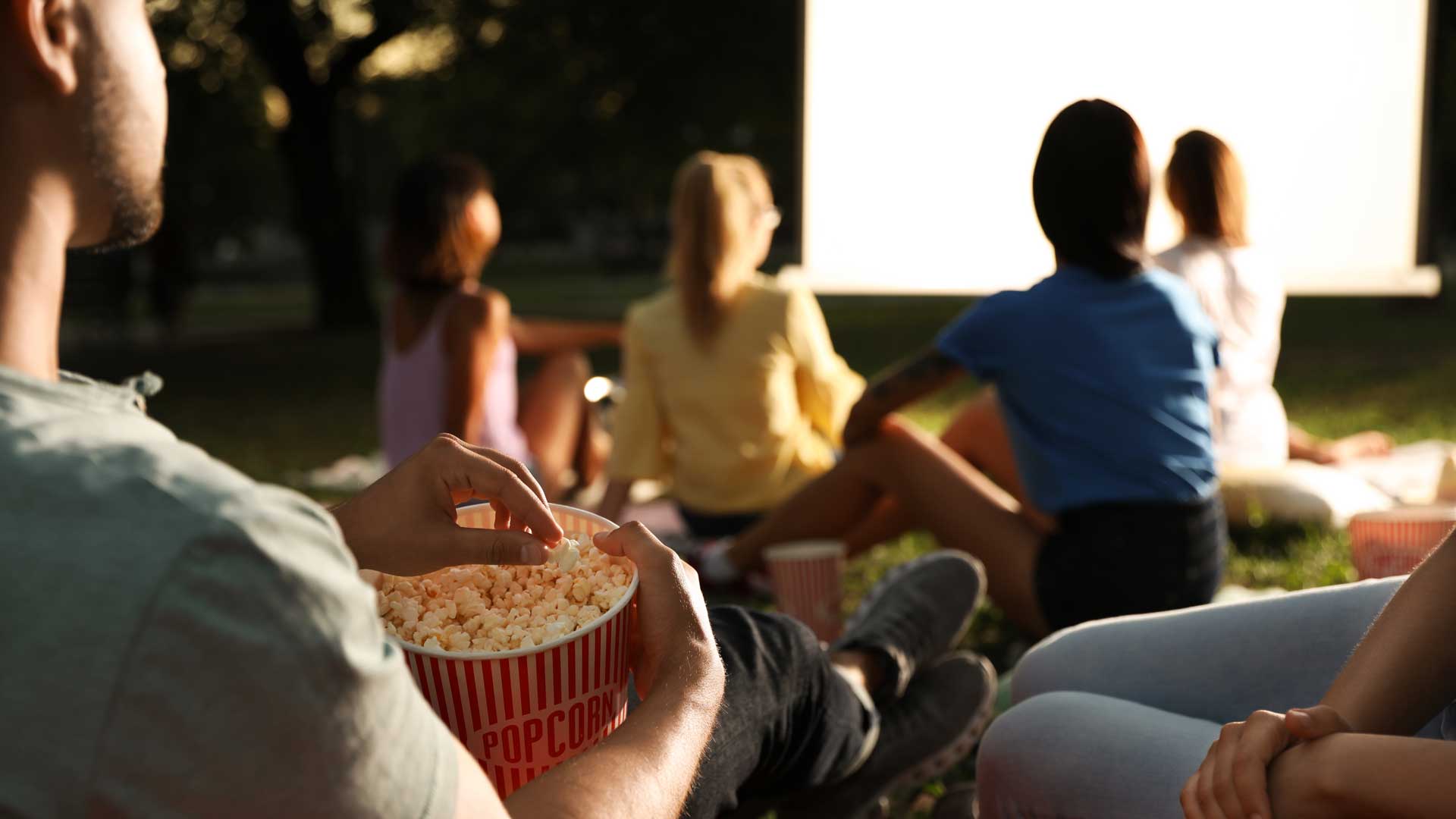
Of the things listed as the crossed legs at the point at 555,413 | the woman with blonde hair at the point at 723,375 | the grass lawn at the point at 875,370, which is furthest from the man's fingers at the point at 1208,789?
the crossed legs at the point at 555,413

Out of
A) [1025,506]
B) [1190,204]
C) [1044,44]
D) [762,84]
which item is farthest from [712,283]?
[762,84]

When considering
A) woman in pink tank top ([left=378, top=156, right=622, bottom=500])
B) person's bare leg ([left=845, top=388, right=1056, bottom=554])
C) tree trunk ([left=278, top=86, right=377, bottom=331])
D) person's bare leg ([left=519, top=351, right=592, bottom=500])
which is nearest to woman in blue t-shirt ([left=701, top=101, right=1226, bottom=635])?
person's bare leg ([left=845, top=388, right=1056, bottom=554])

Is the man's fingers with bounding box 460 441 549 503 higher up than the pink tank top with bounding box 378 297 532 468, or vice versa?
the man's fingers with bounding box 460 441 549 503

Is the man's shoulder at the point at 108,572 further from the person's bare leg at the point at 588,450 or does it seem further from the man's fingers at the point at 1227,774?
the person's bare leg at the point at 588,450

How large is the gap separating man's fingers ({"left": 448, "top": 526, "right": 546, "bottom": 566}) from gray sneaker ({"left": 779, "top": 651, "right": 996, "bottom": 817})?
2.74ft

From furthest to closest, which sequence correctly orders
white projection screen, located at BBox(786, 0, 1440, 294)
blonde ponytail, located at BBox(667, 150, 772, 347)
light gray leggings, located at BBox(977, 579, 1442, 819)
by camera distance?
white projection screen, located at BBox(786, 0, 1440, 294) < blonde ponytail, located at BBox(667, 150, 772, 347) < light gray leggings, located at BBox(977, 579, 1442, 819)

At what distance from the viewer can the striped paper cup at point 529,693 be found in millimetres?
1211

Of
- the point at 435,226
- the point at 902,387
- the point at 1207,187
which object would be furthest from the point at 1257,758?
the point at 435,226

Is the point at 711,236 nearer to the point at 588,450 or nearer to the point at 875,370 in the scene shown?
the point at 588,450

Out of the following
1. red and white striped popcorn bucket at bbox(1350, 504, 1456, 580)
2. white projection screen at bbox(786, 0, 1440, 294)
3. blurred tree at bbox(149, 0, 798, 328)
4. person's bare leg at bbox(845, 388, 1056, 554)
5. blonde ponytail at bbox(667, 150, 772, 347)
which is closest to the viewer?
red and white striped popcorn bucket at bbox(1350, 504, 1456, 580)

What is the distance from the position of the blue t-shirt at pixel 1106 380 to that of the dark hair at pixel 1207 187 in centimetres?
148

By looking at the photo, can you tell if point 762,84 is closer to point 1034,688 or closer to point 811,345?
point 811,345

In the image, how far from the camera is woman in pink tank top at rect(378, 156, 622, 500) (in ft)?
14.1

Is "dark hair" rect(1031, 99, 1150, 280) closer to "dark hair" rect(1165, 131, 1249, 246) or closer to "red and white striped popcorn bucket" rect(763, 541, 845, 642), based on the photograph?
"red and white striped popcorn bucket" rect(763, 541, 845, 642)
